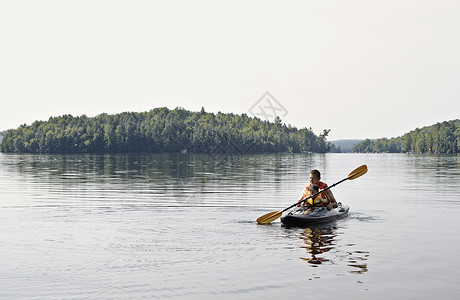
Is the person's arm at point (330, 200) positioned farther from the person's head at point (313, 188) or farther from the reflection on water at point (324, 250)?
the reflection on water at point (324, 250)

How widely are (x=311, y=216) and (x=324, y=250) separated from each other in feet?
14.7

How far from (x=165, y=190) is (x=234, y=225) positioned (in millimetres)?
16116

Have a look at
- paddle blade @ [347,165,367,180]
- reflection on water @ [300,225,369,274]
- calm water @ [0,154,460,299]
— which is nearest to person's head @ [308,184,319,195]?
calm water @ [0,154,460,299]

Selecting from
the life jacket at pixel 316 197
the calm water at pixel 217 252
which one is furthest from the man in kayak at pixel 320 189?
the calm water at pixel 217 252

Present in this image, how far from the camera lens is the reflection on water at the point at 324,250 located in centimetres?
1365

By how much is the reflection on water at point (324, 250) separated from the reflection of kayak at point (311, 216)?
39 centimetres

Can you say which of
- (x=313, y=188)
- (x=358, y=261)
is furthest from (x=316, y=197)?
(x=358, y=261)

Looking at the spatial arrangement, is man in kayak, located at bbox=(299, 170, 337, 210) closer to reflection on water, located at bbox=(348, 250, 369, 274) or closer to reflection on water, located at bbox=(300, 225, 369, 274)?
reflection on water, located at bbox=(300, 225, 369, 274)

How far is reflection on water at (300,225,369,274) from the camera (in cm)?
1365

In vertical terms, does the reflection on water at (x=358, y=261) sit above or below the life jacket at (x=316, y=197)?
below

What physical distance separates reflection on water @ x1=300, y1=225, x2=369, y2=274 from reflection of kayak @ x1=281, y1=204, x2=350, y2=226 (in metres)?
0.39

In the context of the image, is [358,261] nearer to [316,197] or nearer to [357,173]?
[316,197]

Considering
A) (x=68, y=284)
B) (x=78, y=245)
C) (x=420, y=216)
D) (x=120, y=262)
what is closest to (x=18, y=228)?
(x=78, y=245)

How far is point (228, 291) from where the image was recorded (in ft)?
36.8
